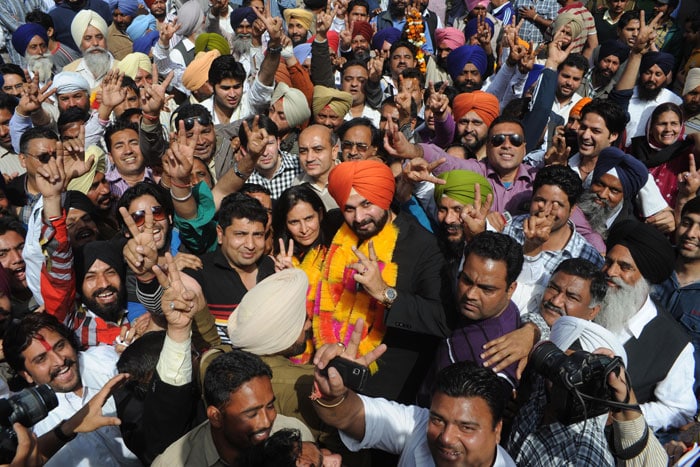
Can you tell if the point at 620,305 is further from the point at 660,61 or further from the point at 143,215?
the point at 660,61

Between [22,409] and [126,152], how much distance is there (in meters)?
2.75

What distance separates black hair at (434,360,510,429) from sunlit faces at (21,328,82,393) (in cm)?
167

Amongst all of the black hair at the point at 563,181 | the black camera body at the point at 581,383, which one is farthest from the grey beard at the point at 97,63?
the black camera body at the point at 581,383

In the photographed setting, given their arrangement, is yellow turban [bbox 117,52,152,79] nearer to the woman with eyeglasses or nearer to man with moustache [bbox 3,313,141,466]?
the woman with eyeglasses

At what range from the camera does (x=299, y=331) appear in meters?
2.69

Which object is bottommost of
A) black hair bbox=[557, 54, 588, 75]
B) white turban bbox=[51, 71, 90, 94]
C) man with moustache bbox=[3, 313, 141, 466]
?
man with moustache bbox=[3, 313, 141, 466]

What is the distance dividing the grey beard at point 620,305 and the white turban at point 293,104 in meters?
2.87

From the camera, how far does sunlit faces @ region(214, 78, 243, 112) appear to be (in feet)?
16.5

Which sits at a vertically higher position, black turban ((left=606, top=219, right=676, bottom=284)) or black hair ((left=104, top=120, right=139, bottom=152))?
black turban ((left=606, top=219, right=676, bottom=284))

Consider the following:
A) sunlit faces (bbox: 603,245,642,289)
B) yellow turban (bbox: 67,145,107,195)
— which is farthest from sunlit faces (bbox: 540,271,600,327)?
yellow turban (bbox: 67,145,107,195)

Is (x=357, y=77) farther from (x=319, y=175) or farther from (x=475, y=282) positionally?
(x=475, y=282)

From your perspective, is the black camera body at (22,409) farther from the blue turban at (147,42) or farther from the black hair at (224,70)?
the blue turban at (147,42)

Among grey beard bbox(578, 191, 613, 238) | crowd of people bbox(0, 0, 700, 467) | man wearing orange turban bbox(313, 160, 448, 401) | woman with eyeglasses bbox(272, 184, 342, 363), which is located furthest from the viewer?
grey beard bbox(578, 191, 613, 238)

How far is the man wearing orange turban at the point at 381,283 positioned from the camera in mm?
2805
